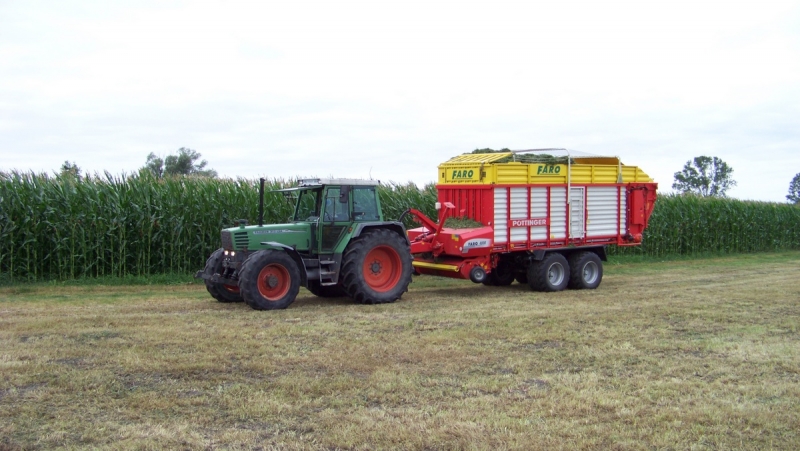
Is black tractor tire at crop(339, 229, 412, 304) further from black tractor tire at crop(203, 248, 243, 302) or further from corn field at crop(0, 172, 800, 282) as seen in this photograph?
corn field at crop(0, 172, 800, 282)

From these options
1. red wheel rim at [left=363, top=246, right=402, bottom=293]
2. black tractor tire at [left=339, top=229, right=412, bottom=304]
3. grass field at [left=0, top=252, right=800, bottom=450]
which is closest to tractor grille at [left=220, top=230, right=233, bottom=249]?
grass field at [left=0, top=252, right=800, bottom=450]

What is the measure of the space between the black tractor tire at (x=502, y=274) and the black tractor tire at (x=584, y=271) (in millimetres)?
1243

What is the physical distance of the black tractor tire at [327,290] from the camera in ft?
44.3

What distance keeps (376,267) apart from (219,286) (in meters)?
2.70

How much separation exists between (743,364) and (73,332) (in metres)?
8.05

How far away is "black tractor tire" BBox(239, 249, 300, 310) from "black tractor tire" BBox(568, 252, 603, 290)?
20.9 ft

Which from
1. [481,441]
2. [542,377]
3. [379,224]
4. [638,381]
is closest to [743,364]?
[638,381]

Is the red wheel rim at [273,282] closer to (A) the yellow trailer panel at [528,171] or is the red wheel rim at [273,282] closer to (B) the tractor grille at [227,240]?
(B) the tractor grille at [227,240]

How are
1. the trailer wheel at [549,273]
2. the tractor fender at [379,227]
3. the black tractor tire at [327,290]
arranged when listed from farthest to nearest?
the trailer wheel at [549,273]
the black tractor tire at [327,290]
the tractor fender at [379,227]

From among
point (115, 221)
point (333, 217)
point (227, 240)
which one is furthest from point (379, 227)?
point (115, 221)

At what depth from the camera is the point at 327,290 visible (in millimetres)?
13914

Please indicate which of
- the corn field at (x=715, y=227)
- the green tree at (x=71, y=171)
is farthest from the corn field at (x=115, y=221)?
the corn field at (x=715, y=227)

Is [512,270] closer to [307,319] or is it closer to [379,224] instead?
[379,224]

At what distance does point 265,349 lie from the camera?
8.73 metres
